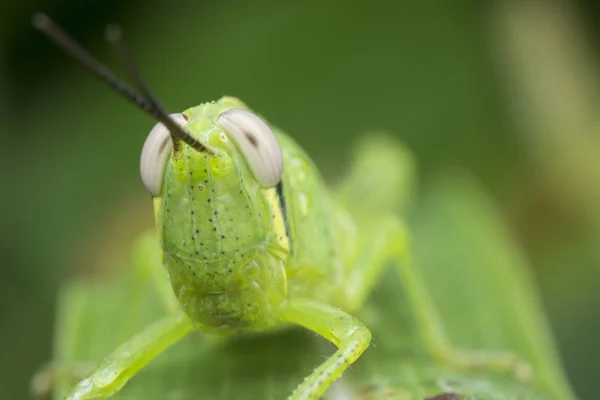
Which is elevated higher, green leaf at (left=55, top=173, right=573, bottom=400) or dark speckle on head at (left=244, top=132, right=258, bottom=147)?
dark speckle on head at (left=244, top=132, right=258, bottom=147)

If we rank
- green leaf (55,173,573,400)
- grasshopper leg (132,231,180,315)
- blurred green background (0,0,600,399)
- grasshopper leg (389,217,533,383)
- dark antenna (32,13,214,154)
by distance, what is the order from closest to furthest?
1. dark antenna (32,13,214,154)
2. green leaf (55,173,573,400)
3. grasshopper leg (389,217,533,383)
4. grasshopper leg (132,231,180,315)
5. blurred green background (0,0,600,399)

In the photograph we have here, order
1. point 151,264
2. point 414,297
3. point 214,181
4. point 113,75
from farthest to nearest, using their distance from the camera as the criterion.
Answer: point 151,264, point 414,297, point 214,181, point 113,75

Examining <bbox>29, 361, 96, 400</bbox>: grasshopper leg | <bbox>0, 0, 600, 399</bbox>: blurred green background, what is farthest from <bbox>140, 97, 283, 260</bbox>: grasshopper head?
<bbox>0, 0, 600, 399</bbox>: blurred green background

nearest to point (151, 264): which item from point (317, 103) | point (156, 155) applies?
point (156, 155)

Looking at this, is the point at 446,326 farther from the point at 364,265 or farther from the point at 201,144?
the point at 201,144

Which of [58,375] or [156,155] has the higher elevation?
[156,155]

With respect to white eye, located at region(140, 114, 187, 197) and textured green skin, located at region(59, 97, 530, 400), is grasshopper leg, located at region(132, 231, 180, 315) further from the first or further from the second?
white eye, located at region(140, 114, 187, 197)

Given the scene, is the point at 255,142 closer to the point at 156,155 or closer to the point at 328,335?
the point at 156,155

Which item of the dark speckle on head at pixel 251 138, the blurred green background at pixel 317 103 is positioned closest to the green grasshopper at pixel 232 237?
Answer: the dark speckle on head at pixel 251 138
